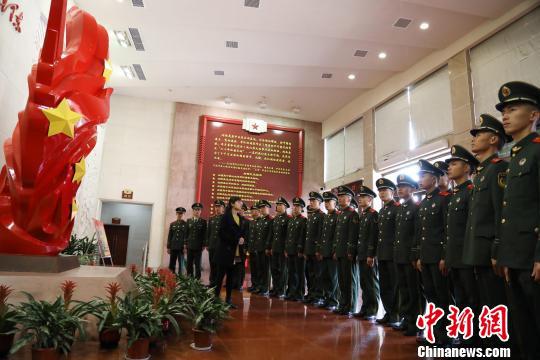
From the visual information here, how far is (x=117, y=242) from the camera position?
30.5 feet

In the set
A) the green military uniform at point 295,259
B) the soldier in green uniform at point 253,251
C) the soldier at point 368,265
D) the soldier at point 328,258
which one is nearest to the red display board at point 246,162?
the soldier in green uniform at point 253,251

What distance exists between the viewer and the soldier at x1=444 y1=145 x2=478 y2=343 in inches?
94.6

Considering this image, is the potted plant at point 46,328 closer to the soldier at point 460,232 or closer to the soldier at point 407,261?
the soldier at point 460,232

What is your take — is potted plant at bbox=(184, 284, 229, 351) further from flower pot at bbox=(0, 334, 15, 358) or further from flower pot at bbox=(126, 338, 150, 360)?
flower pot at bbox=(0, 334, 15, 358)

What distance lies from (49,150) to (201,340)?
1.94m

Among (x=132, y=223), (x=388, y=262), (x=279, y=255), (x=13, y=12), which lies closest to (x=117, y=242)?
(x=132, y=223)

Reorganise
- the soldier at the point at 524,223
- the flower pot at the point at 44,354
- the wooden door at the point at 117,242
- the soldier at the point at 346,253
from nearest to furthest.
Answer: the soldier at the point at 524,223
the flower pot at the point at 44,354
the soldier at the point at 346,253
the wooden door at the point at 117,242

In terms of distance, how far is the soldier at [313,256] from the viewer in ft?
15.4

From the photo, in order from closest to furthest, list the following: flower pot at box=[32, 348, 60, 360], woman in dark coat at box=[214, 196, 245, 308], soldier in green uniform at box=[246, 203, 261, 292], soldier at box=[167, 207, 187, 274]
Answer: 1. flower pot at box=[32, 348, 60, 360]
2. woman in dark coat at box=[214, 196, 245, 308]
3. soldier in green uniform at box=[246, 203, 261, 292]
4. soldier at box=[167, 207, 187, 274]

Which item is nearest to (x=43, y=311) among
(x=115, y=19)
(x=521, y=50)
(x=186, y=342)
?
(x=186, y=342)

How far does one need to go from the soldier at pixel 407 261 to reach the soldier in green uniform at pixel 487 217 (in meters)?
0.88

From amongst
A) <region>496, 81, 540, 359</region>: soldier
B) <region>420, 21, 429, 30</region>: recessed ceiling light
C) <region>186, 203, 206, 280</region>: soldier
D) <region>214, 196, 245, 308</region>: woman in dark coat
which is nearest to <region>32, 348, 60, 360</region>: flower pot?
<region>214, 196, 245, 308</region>: woman in dark coat

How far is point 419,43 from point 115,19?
529 cm

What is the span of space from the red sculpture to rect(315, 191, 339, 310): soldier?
2.83 meters
